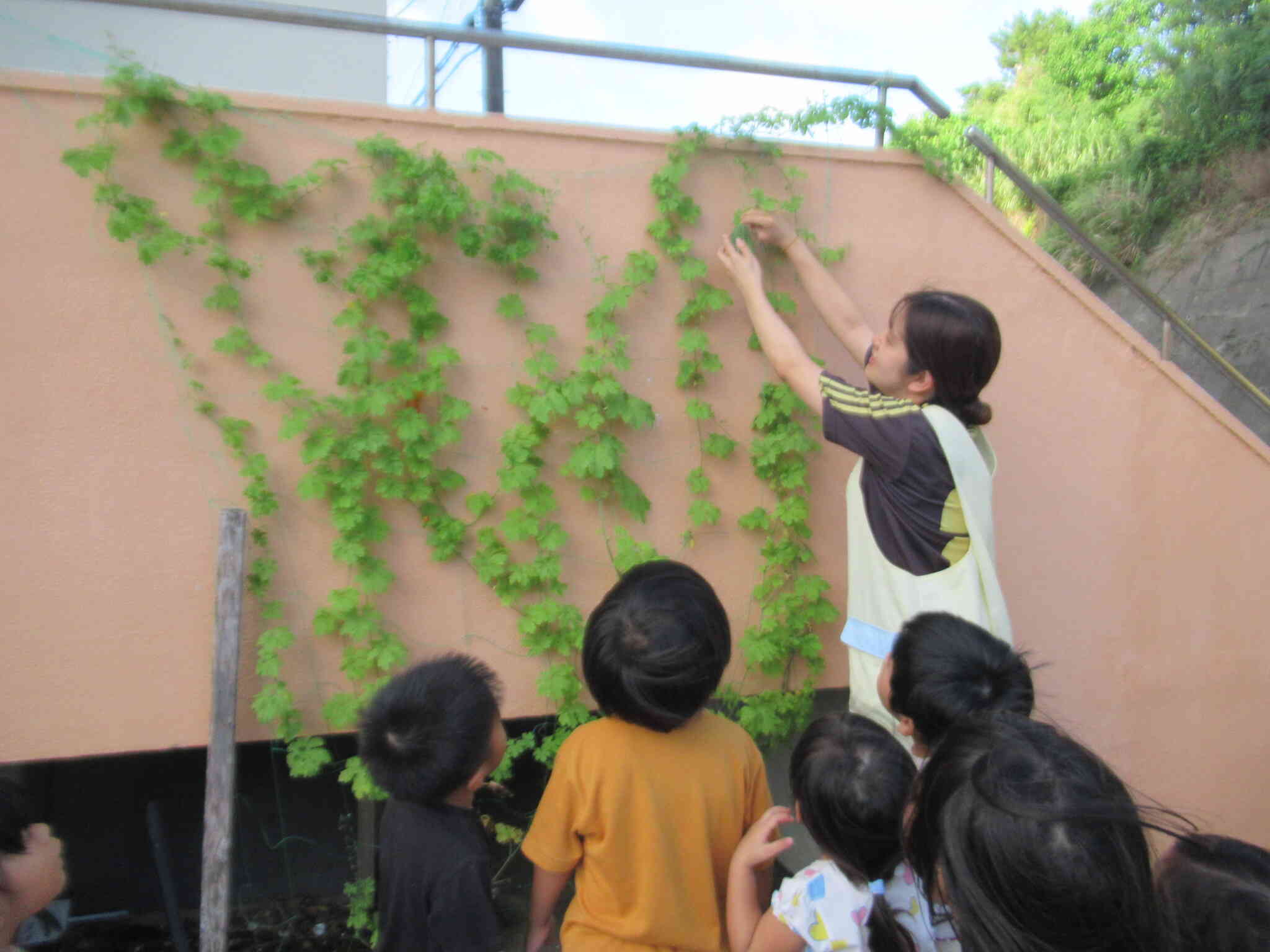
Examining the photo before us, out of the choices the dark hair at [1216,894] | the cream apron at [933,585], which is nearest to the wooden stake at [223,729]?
the cream apron at [933,585]

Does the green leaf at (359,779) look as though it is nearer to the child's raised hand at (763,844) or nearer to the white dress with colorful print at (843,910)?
the child's raised hand at (763,844)

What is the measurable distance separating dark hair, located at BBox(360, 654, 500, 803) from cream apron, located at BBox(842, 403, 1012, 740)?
1007mm

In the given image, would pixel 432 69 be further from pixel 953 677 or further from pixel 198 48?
pixel 953 677

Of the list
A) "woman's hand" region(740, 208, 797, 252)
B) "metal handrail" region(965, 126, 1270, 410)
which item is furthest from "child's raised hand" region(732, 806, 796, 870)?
"metal handrail" region(965, 126, 1270, 410)

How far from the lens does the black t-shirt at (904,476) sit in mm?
2311

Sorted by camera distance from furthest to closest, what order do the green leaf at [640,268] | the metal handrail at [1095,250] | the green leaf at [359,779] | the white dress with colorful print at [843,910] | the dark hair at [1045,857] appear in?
the metal handrail at [1095,250] → the green leaf at [640,268] → the green leaf at [359,779] → the white dress with colorful print at [843,910] → the dark hair at [1045,857]

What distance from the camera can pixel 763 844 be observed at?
1.95 metres

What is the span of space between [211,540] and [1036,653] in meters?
3.05

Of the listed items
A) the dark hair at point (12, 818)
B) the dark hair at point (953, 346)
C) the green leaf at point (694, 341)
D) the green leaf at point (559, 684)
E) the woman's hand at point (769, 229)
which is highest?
the woman's hand at point (769, 229)

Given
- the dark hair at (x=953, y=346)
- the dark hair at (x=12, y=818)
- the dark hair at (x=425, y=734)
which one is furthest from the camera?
the dark hair at (x=953, y=346)

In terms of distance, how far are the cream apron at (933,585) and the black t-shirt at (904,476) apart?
0.02 meters

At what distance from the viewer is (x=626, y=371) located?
10.3 feet

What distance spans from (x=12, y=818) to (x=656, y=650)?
1184 millimetres

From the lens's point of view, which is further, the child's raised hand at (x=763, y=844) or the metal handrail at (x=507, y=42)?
the metal handrail at (x=507, y=42)
